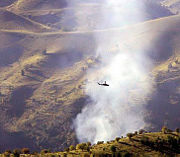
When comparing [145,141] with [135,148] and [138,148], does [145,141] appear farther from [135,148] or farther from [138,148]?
[135,148]

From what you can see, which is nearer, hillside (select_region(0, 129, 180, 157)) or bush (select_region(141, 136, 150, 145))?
hillside (select_region(0, 129, 180, 157))

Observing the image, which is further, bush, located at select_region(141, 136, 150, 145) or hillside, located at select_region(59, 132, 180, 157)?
bush, located at select_region(141, 136, 150, 145)

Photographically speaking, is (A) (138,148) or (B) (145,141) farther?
(B) (145,141)

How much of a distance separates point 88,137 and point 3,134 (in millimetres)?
45276

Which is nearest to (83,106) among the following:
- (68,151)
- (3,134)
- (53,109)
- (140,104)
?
(53,109)

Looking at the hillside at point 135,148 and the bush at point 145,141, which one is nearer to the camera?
the hillside at point 135,148

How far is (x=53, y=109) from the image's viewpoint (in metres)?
188

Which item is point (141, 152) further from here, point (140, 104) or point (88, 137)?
point (140, 104)

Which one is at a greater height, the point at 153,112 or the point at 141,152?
the point at 141,152

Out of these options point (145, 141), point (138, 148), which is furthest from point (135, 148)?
point (145, 141)

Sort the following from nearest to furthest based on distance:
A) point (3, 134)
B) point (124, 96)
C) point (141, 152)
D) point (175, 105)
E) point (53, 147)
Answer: point (141, 152), point (53, 147), point (3, 134), point (175, 105), point (124, 96)

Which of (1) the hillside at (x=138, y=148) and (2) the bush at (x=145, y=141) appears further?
(2) the bush at (x=145, y=141)

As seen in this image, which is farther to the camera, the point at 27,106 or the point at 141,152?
the point at 27,106

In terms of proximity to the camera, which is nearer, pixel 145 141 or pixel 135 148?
pixel 135 148
